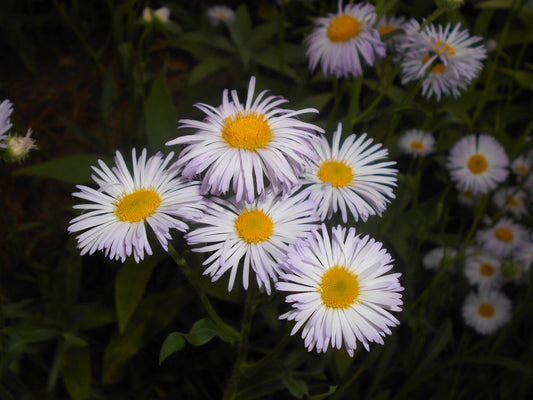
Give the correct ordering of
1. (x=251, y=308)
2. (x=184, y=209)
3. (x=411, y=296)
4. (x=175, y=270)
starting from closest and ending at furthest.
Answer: (x=184, y=209)
(x=251, y=308)
(x=411, y=296)
(x=175, y=270)

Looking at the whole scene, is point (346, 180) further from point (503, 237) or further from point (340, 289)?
point (503, 237)

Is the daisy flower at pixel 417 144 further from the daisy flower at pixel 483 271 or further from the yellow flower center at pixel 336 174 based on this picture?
the yellow flower center at pixel 336 174

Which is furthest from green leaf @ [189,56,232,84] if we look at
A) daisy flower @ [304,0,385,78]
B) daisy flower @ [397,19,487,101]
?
daisy flower @ [397,19,487,101]

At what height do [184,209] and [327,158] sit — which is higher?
[327,158]

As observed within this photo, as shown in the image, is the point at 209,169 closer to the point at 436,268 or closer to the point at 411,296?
the point at 411,296

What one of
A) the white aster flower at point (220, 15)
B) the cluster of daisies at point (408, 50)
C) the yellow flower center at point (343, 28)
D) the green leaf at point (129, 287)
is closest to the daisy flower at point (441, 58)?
the cluster of daisies at point (408, 50)

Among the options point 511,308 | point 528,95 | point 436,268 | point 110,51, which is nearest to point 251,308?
point 436,268
